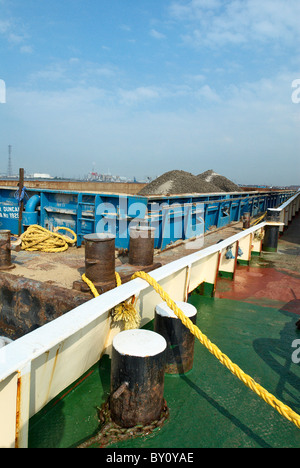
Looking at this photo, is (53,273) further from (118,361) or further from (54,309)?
(118,361)

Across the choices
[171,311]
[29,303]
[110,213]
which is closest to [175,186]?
[110,213]

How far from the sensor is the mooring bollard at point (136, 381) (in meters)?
2.35

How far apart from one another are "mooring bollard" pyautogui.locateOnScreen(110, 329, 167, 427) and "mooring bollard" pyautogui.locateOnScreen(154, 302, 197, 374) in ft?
2.13

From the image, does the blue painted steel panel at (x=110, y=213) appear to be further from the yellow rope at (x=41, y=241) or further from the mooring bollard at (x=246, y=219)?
the mooring bollard at (x=246, y=219)

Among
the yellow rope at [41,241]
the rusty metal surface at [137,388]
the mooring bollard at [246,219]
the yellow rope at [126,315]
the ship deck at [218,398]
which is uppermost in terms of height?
the mooring bollard at [246,219]

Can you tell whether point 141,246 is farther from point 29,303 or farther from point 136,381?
point 136,381

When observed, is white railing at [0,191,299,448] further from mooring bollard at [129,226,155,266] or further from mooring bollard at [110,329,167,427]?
mooring bollard at [129,226,155,266]

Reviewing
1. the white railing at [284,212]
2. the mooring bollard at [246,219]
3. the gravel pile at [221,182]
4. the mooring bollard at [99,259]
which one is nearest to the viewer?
the mooring bollard at [99,259]

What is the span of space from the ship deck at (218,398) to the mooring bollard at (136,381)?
18 cm

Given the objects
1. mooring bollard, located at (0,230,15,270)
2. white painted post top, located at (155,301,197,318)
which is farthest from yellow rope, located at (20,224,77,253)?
white painted post top, located at (155,301,197,318)

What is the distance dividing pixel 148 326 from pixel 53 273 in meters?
1.87

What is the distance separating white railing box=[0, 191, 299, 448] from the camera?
6.22 ft

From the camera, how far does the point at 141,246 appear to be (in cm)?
486

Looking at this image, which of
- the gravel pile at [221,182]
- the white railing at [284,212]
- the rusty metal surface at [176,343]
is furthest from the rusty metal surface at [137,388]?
the gravel pile at [221,182]
